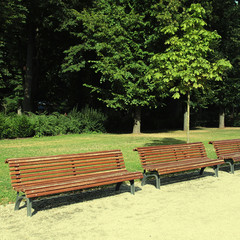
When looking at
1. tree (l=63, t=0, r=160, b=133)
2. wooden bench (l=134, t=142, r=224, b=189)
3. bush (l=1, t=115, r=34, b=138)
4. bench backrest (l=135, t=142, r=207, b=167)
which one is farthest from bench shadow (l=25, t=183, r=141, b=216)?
bush (l=1, t=115, r=34, b=138)

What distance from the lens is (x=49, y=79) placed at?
33.4 m

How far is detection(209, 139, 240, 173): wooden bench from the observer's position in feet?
26.4

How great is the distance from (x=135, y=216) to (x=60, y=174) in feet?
5.45

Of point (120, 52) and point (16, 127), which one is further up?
point (120, 52)

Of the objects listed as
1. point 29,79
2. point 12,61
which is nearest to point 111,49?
point 29,79

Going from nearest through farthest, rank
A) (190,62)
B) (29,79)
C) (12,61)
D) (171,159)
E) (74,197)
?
(74,197) < (171,159) < (190,62) < (29,79) < (12,61)

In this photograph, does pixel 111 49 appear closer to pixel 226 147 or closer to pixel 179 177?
pixel 226 147

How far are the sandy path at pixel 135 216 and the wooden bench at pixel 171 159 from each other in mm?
420

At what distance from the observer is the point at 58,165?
213 inches

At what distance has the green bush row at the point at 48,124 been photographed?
18.0 meters

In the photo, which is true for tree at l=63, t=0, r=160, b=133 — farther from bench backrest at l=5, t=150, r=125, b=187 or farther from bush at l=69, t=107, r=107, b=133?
bench backrest at l=5, t=150, r=125, b=187

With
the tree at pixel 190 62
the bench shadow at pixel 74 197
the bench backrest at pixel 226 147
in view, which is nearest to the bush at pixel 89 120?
the tree at pixel 190 62

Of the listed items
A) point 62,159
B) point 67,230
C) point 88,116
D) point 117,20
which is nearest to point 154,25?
point 117,20

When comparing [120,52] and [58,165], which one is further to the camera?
[120,52]
